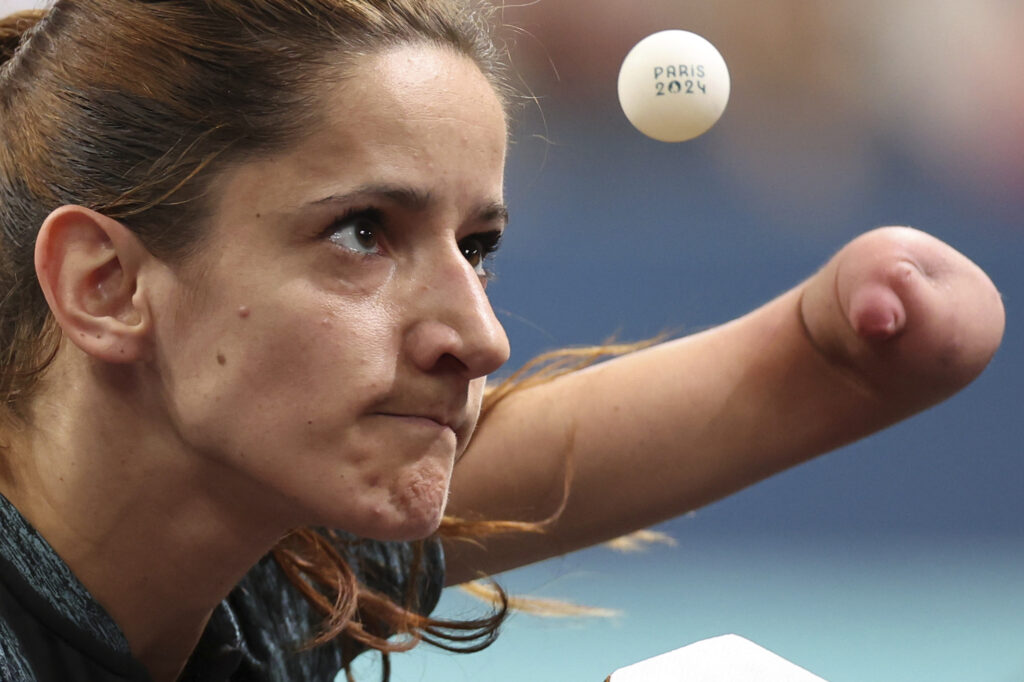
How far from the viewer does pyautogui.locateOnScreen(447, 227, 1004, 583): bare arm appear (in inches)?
40.9

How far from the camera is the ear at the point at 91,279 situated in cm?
86

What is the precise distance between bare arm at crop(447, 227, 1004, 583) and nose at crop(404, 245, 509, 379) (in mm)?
339

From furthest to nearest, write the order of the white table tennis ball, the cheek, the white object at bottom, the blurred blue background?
the blurred blue background
the white table tennis ball
the cheek
the white object at bottom

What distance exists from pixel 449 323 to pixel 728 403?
1.31 ft

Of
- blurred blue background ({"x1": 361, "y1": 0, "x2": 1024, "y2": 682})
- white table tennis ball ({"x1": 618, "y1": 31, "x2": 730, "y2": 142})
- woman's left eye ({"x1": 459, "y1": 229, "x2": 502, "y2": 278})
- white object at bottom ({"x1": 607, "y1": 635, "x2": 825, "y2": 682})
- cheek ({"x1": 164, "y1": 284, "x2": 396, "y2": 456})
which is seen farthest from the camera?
blurred blue background ({"x1": 361, "y1": 0, "x2": 1024, "y2": 682})

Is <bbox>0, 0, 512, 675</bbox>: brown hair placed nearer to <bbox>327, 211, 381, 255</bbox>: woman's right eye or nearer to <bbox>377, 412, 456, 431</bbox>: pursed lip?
<bbox>327, 211, 381, 255</bbox>: woman's right eye

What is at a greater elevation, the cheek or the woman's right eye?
the woman's right eye

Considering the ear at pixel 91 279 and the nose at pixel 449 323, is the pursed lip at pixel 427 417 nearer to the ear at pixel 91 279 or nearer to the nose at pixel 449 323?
the nose at pixel 449 323

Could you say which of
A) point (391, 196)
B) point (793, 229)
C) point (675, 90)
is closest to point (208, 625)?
point (391, 196)

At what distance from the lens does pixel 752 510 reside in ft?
9.63

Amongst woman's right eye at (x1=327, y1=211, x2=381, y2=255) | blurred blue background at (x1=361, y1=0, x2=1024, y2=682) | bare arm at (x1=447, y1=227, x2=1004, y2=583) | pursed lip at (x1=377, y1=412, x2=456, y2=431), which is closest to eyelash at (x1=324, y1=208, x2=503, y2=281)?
woman's right eye at (x1=327, y1=211, x2=381, y2=255)

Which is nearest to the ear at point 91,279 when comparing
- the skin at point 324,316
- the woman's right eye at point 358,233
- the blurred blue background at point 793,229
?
the skin at point 324,316

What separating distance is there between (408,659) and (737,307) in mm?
1082


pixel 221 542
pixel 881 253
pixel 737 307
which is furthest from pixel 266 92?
pixel 737 307
